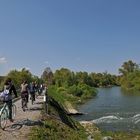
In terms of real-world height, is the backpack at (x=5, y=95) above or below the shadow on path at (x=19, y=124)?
above

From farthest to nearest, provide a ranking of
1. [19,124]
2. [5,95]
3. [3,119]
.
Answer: [19,124] → [3,119] → [5,95]

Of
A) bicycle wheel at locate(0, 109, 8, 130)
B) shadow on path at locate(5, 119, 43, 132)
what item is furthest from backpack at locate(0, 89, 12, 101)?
shadow on path at locate(5, 119, 43, 132)

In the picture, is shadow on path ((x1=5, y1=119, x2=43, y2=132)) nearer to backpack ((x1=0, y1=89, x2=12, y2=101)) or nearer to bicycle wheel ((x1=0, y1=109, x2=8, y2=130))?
bicycle wheel ((x1=0, y1=109, x2=8, y2=130))

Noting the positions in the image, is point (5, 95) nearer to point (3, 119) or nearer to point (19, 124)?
point (3, 119)

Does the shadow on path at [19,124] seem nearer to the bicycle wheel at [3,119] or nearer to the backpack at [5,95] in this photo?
the bicycle wheel at [3,119]

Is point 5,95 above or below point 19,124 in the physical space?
above

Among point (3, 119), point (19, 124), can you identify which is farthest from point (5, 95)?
point (19, 124)

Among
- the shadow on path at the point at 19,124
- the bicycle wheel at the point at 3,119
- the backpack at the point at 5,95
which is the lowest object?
the shadow on path at the point at 19,124

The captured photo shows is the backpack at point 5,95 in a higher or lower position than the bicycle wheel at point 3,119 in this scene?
higher

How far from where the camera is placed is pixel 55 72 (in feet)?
614

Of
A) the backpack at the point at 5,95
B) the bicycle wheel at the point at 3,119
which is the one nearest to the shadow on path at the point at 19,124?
the bicycle wheel at the point at 3,119

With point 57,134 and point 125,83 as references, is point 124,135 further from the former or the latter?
point 125,83

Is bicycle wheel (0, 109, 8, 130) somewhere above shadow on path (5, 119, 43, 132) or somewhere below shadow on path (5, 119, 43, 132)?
above

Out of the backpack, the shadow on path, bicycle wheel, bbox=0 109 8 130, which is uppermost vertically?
the backpack
